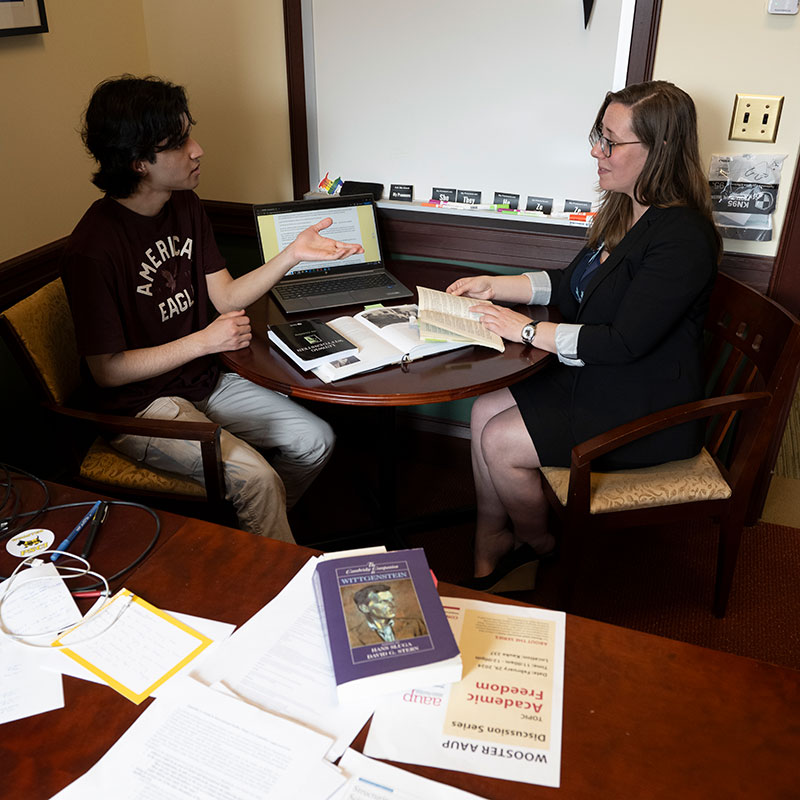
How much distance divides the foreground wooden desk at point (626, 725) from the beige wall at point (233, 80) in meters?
1.83

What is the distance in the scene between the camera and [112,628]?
1.10 metres

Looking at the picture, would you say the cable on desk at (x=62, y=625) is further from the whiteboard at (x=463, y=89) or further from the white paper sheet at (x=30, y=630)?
the whiteboard at (x=463, y=89)

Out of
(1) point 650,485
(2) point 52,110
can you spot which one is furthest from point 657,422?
(2) point 52,110

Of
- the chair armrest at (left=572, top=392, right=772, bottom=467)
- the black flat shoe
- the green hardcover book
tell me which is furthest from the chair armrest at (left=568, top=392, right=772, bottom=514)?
the green hardcover book

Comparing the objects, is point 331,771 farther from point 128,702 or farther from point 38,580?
point 38,580

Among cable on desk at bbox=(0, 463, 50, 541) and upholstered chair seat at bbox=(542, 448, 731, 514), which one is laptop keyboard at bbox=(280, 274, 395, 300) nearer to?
upholstered chair seat at bbox=(542, 448, 731, 514)

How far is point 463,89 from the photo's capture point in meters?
2.31

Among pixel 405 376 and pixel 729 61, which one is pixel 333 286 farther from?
pixel 729 61

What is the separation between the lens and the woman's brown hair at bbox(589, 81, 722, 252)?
1.74 metres

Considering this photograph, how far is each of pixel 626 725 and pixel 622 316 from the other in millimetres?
1028

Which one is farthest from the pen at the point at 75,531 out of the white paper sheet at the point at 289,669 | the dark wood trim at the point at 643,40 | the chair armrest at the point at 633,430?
the dark wood trim at the point at 643,40

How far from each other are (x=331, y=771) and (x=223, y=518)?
1.00 m

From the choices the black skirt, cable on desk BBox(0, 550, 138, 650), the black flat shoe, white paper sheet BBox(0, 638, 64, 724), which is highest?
cable on desk BBox(0, 550, 138, 650)

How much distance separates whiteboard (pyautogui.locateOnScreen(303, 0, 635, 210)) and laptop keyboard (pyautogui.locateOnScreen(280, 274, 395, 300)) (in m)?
0.43
